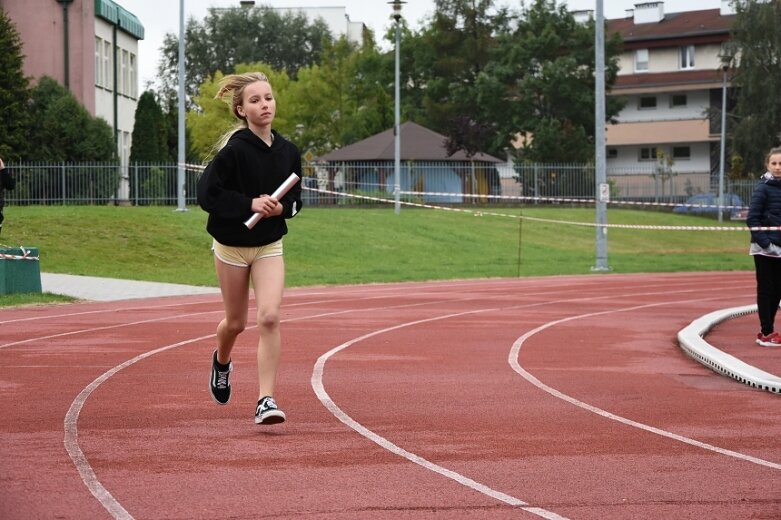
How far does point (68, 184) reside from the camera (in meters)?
42.1

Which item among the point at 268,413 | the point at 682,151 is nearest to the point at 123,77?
the point at 682,151

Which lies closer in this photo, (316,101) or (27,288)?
(27,288)

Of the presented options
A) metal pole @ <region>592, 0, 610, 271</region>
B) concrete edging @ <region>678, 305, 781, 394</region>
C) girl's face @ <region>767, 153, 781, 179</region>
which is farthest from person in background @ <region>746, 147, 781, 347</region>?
metal pole @ <region>592, 0, 610, 271</region>

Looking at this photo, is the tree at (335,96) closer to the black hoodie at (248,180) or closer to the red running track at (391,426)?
the red running track at (391,426)

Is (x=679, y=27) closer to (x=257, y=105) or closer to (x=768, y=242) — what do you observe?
(x=768, y=242)

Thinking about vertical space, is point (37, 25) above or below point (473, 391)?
above

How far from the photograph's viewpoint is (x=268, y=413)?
8453 millimetres

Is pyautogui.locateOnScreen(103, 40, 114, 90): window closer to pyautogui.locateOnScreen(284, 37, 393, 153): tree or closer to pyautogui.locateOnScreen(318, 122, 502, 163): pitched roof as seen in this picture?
pyautogui.locateOnScreen(318, 122, 502, 163): pitched roof

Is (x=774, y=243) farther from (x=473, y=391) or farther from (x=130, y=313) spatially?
(x=130, y=313)

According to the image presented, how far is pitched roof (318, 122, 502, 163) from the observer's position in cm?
6881

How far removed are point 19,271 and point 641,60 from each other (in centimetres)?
Result: 7310

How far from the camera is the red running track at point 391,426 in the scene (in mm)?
6453

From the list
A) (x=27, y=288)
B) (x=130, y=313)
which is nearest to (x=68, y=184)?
(x=27, y=288)

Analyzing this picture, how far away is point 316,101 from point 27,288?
218 ft
